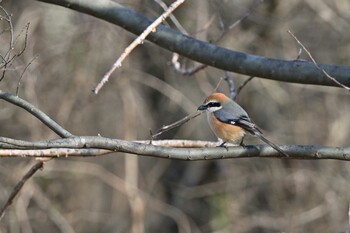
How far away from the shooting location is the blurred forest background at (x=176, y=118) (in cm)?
737

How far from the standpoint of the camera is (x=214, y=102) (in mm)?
4285

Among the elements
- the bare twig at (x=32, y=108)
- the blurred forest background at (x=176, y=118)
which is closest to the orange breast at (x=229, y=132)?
the bare twig at (x=32, y=108)

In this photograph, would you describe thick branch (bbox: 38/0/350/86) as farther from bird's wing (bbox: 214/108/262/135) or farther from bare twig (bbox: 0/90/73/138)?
bare twig (bbox: 0/90/73/138)

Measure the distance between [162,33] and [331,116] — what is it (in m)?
5.04

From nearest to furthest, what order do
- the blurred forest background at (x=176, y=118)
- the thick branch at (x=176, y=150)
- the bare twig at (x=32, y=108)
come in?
1. the thick branch at (x=176, y=150)
2. the bare twig at (x=32, y=108)
3. the blurred forest background at (x=176, y=118)

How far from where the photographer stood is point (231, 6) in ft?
25.1

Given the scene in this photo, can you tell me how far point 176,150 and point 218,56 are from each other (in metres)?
0.97

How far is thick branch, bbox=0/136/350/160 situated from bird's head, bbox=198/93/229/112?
3.31ft

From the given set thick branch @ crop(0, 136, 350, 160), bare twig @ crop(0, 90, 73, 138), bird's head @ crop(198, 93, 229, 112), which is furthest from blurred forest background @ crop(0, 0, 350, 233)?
bare twig @ crop(0, 90, 73, 138)

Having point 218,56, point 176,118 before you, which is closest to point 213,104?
point 218,56

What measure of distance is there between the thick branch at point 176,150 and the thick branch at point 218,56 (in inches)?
19.8

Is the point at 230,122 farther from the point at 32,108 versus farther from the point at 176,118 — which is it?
the point at 176,118

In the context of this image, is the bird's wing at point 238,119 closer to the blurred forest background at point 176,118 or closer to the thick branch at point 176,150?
the thick branch at point 176,150

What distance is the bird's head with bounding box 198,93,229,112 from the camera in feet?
13.8
